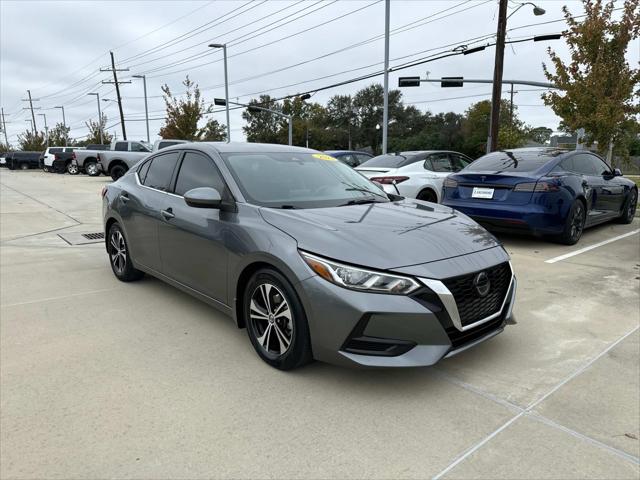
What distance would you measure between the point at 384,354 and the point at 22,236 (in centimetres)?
774

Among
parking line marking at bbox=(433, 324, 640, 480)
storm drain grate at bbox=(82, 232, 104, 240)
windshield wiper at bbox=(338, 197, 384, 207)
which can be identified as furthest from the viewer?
storm drain grate at bbox=(82, 232, 104, 240)

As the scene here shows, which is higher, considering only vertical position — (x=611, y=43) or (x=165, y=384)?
(x=611, y=43)

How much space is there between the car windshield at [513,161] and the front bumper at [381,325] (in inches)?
196

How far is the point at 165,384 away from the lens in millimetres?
2949

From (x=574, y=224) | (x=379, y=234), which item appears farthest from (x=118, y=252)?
(x=574, y=224)

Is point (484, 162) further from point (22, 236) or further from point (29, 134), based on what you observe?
point (29, 134)

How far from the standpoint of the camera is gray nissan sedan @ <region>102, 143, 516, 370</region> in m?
2.63

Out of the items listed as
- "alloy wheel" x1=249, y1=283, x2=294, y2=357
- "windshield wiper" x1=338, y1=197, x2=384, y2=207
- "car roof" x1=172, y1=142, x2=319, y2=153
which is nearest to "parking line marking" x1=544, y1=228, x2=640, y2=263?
"windshield wiper" x1=338, y1=197, x2=384, y2=207

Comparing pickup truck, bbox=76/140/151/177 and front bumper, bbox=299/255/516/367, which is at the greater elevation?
pickup truck, bbox=76/140/151/177

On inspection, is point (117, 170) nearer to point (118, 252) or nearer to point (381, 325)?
point (118, 252)

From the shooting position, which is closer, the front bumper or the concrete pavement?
the concrete pavement

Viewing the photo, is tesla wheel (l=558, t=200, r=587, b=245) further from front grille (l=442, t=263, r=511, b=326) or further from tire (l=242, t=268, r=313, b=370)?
tire (l=242, t=268, r=313, b=370)

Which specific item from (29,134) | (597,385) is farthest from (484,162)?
(29,134)

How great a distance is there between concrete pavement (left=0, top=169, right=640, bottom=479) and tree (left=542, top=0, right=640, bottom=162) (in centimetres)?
947
